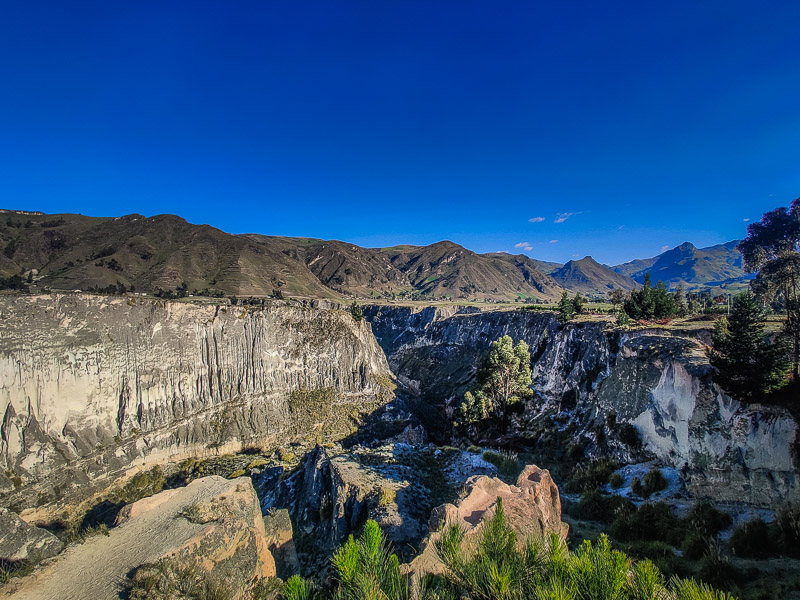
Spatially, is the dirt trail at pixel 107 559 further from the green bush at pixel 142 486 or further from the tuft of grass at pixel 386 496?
the green bush at pixel 142 486

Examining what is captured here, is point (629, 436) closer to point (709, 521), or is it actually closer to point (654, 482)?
point (654, 482)

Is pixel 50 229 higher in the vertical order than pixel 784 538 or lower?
higher

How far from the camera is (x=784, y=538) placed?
8.56m

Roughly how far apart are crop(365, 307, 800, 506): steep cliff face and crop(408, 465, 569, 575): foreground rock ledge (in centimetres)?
905

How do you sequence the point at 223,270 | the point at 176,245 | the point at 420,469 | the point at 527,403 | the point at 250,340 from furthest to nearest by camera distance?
1. the point at 176,245
2. the point at 223,270
3. the point at 250,340
4. the point at 527,403
5. the point at 420,469

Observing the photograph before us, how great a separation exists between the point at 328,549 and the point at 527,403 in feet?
89.3

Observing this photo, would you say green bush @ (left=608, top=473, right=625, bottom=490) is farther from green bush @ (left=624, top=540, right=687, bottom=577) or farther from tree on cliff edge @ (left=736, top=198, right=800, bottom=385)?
tree on cliff edge @ (left=736, top=198, right=800, bottom=385)

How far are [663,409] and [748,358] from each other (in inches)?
272

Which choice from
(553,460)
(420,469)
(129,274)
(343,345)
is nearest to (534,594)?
(420,469)

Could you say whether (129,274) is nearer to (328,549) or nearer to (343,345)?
(343,345)

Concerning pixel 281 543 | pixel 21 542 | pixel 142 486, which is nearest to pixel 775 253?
pixel 281 543

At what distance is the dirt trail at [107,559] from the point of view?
27.0 feet

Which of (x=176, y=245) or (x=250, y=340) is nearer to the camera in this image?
(x=250, y=340)

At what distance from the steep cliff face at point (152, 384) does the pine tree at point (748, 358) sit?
3547 centimetres
